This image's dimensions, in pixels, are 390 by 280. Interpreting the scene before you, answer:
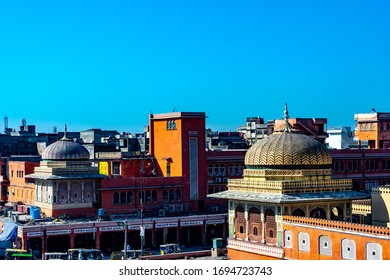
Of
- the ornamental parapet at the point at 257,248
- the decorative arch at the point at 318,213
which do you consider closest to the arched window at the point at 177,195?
the ornamental parapet at the point at 257,248

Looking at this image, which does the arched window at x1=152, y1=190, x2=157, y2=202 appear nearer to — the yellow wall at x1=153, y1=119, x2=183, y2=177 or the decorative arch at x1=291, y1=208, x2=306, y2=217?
the yellow wall at x1=153, y1=119, x2=183, y2=177

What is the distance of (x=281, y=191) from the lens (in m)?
34.3

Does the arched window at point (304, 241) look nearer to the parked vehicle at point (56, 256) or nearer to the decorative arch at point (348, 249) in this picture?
the decorative arch at point (348, 249)

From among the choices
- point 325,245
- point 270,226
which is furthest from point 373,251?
point 270,226

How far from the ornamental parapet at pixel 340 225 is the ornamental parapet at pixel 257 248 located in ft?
5.17

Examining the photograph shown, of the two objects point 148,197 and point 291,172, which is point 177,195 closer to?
point 148,197

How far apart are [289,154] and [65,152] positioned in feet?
69.8

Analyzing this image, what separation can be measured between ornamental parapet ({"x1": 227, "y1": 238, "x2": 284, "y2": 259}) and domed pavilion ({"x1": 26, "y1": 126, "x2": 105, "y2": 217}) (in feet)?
54.6

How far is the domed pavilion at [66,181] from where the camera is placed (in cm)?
5075

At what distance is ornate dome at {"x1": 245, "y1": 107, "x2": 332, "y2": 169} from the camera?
118 feet

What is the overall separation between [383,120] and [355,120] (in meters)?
5.06

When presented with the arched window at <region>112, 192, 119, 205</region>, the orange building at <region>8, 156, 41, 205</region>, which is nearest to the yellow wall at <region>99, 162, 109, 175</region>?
the orange building at <region>8, 156, 41, 205</region>

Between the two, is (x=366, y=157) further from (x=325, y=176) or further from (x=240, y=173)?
(x=325, y=176)

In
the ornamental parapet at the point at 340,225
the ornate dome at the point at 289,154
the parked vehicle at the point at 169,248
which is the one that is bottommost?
the parked vehicle at the point at 169,248
